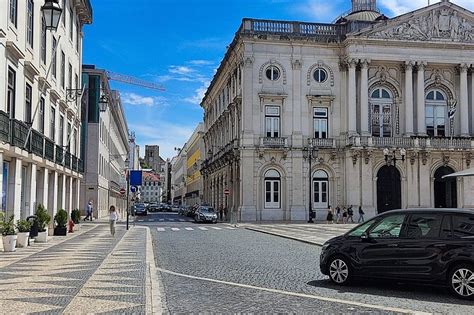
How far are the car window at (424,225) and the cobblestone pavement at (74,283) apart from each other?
523cm

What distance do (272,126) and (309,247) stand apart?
28.9 metres

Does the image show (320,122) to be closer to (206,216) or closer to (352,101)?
(352,101)

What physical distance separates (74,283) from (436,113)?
45827mm

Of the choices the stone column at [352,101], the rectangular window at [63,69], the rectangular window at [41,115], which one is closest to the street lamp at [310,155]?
the stone column at [352,101]

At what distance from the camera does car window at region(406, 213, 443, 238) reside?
35.3 feet

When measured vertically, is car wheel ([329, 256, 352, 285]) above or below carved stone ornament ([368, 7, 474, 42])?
below

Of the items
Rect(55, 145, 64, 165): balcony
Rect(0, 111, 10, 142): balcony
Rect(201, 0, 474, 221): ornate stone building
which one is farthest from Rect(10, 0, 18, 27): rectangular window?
Rect(201, 0, 474, 221): ornate stone building

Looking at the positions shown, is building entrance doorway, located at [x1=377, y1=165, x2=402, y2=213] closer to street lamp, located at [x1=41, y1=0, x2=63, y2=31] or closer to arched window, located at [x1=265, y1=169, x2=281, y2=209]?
arched window, located at [x1=265, y1=169, x2=281, y2=209]

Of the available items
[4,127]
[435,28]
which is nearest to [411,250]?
[4,127]

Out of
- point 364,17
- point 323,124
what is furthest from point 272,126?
point 364,17

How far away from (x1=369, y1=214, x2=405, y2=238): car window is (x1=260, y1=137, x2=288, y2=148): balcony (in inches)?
1483

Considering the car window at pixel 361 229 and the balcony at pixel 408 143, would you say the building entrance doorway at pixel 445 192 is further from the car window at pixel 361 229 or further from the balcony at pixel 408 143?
the car window at pixel 361 229

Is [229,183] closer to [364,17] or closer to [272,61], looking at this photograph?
[272,61]

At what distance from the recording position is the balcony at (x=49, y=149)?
2525cm
